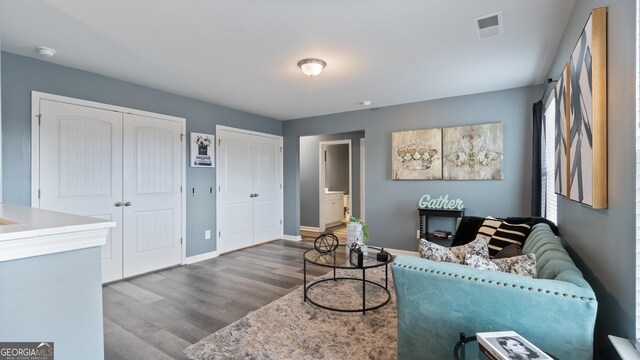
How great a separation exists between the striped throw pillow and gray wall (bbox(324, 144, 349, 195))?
16.7 ft

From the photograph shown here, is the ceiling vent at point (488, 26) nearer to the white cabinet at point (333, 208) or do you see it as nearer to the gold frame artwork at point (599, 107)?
the gold frame artwork at point (599, 107)

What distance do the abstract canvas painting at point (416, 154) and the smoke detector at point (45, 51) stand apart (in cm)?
411

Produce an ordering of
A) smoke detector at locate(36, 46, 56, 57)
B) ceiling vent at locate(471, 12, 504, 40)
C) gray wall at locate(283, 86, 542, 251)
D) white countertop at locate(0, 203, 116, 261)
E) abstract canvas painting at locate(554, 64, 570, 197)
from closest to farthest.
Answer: white countertop at locate(0, 203, 116, 261) → abstract canvas painting at locate(554, 64, 570, 197) → ceiling vent at locate(471, 12, 504, 40) → smoke detector at locate(36, 46, 56, 57) → gray wall at locate(283, 86, 542, 251)

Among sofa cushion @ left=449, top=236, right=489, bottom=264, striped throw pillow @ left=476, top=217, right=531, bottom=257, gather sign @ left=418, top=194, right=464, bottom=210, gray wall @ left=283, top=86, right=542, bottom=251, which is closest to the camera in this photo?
sofa cushion @ left=449, top=236, right=489, bottom=264

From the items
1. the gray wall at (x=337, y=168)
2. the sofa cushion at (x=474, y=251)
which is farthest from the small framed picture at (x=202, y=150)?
the sofa cushion at (x=474, y=251)

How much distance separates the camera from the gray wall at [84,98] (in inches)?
110

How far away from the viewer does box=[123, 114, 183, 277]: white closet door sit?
3.63 metres

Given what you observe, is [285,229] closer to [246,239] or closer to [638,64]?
[246,239]

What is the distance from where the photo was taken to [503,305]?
4.12 ft

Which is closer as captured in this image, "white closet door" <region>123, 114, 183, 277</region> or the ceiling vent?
the ceiling vent

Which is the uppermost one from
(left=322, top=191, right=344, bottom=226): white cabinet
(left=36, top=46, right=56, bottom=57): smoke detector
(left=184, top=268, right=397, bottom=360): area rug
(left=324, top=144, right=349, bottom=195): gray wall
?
(left=36, top=46, right=56, bottom=57): smoke detector

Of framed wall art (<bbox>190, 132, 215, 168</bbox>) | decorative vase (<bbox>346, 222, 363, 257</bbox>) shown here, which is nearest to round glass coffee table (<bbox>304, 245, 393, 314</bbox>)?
decorative vase (<bbox>346, 222, 363, 257</bbox>)

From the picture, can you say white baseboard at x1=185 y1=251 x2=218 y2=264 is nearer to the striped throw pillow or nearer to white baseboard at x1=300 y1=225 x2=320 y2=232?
white baseboard at x1=300 y1=225 x2=320 y2=232

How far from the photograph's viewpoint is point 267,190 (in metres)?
5.63
